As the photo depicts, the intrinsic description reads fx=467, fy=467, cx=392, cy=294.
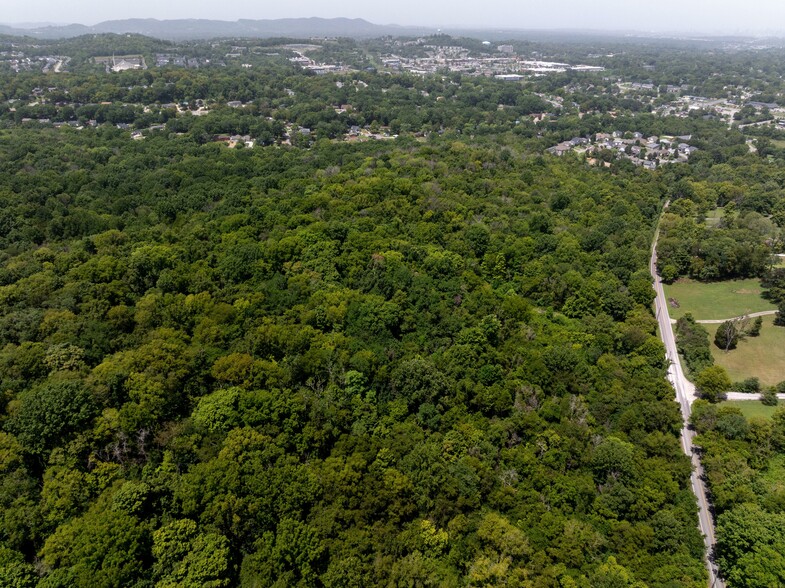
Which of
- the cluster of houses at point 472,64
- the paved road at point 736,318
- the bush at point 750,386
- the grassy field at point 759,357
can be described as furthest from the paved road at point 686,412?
the cluster of houses at point 472,64

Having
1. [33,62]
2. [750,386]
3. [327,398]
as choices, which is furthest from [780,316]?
[33,62]

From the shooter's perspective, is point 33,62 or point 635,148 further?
point 33,62

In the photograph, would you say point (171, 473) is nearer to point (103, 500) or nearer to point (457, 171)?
point (103, 500)

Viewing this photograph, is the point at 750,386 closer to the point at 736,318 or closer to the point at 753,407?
the point at 753,407

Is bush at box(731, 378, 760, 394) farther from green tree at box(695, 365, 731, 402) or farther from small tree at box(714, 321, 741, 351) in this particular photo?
small tree at box(714, 321, 741, 351)

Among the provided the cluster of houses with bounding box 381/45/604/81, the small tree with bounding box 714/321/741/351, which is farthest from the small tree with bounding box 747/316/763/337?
the cluster of houses with bounding box 381/45/604/81

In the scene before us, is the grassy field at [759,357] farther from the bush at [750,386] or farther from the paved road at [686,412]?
the paved road at [686,412]
